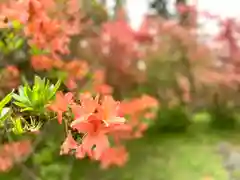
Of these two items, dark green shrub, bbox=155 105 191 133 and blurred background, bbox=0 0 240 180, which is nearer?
blurred background, bbox=0 0 240 180

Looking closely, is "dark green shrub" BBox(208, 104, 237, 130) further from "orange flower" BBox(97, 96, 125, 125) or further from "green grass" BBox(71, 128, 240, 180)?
"orange flower" BBox(97, 96, 125, 125)

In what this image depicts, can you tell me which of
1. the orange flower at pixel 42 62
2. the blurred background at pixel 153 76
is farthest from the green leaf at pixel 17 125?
the orange flower at pixel 42 62

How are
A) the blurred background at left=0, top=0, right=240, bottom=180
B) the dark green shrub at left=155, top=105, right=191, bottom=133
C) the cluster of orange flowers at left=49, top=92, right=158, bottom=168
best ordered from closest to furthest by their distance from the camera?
1. the cluster of orange flowers at left=49, top=92, right=158, bottom=168
2. the blurred background at left=0, top=0, right=240, bottom=180
3. the dark green shrub at left=155, top=105, right=191, bottom=133

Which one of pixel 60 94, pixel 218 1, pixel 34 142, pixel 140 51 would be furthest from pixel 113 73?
pixel 60 94

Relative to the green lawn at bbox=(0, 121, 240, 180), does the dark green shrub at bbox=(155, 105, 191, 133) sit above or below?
above

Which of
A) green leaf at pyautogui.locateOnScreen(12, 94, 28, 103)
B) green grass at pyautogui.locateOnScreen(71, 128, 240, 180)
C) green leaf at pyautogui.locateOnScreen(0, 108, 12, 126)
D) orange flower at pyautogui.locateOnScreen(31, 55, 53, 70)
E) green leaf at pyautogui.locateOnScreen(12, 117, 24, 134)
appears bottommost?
green grass at pyautogui.locateOnScreen(71, 128, 240, 180)

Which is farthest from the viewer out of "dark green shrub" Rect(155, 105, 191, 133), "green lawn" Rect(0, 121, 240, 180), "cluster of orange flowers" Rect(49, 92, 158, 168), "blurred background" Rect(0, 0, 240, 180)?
"dark green shrub" Rect(155, 105, 191, 133)

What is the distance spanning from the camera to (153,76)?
2.91 metres

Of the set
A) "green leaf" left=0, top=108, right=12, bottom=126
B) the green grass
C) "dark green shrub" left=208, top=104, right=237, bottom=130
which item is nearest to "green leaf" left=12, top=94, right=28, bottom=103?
"green leaf" left=0, top=108, right=12, bottom=126

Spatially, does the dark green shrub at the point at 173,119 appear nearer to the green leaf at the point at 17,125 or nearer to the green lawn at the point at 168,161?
the green lawn at the point at 168,161

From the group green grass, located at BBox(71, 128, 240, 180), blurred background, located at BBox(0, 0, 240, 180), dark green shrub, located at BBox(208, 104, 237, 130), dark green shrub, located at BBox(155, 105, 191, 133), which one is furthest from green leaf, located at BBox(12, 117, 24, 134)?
dark green shrub, located at BBox(208, 104, 237, 130)

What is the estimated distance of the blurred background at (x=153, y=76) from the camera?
7.65ft

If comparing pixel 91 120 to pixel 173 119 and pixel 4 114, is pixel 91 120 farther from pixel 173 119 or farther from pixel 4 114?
pixel 173 119

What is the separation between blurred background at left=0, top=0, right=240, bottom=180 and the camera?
7.65 feet
